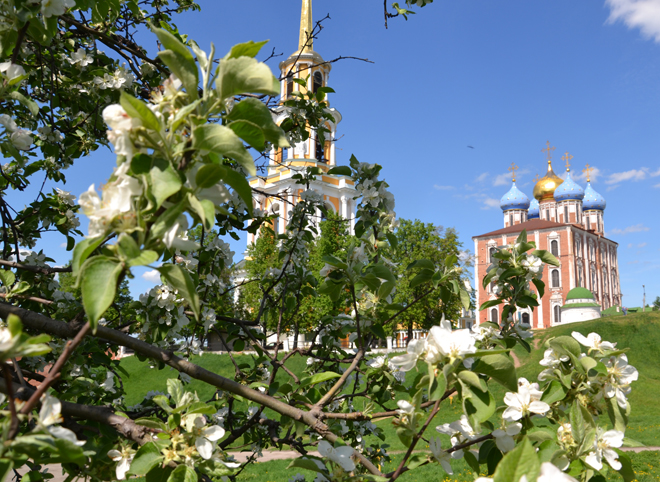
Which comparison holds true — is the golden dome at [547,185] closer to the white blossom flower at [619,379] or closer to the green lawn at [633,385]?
the green lawn at [633,385]

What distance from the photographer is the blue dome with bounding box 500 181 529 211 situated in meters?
54.2

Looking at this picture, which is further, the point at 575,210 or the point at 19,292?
the point at 575,210

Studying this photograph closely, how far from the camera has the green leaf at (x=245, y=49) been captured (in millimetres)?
864

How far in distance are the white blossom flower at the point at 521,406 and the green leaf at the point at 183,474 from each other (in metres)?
0.82

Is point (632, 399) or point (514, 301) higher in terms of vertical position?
point (514, 301)

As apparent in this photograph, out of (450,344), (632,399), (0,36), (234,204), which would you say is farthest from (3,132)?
(632,399)

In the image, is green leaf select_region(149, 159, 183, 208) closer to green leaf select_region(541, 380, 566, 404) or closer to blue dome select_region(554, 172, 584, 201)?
green leaf select_region(541, 380, 566, 404)

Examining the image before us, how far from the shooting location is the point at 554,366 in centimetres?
147

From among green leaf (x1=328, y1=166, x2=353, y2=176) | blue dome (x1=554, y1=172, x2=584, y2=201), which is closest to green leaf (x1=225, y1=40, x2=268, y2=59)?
green leaf (x1=328, y1=166, x2=353, y2=176)

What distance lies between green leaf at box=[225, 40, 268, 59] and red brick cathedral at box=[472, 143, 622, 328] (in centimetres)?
4271

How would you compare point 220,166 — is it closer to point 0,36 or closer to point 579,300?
point 0,36

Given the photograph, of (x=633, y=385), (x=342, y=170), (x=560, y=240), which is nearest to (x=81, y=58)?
(x=342, y=170)

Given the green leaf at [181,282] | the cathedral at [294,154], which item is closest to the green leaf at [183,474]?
the green leaf at [181,282]

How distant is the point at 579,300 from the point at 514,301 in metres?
32.3
